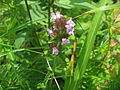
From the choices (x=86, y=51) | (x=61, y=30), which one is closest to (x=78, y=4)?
(x=61, y=30)

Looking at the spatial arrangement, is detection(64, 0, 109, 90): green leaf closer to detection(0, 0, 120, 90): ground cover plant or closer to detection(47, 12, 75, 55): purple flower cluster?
detection(0, 0, 120, 90): ground cover plant

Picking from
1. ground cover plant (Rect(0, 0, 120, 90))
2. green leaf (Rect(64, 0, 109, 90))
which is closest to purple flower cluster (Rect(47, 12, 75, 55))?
ground cover plant (Rect(0, 0, 120, 90))

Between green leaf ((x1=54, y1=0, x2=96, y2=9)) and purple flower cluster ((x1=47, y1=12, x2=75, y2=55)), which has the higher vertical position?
green leaf ((x1=54, y1=0, x2=96, y2=9))

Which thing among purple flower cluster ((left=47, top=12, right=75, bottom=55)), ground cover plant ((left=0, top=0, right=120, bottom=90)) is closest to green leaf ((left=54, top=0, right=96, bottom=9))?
ground cover plant ((left=0, top=0, right=120, bottom=90))

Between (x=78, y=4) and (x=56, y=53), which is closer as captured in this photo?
(x=56, y=53)

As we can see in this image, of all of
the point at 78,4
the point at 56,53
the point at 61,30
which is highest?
the point at 78,4

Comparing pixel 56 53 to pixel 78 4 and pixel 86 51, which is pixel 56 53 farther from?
pixel 78 4

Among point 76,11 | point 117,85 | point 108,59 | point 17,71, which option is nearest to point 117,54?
point 108,59

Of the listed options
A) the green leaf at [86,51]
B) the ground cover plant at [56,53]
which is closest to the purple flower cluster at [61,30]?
the ground cover plant at [56,53]

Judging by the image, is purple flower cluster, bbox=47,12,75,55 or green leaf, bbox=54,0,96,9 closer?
purple flower cluster, bbox=47,12,75,55
